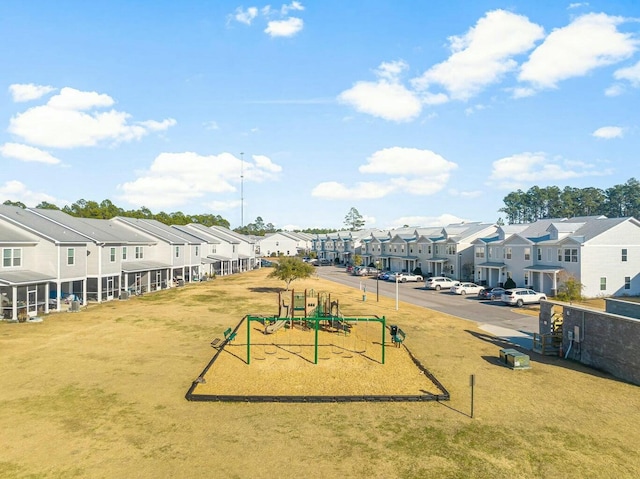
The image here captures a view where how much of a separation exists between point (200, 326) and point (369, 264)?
66015 millimetres

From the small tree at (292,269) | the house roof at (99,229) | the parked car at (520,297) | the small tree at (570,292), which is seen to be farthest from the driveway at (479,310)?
the house roof at (99,229)

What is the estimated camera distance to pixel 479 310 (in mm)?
39188

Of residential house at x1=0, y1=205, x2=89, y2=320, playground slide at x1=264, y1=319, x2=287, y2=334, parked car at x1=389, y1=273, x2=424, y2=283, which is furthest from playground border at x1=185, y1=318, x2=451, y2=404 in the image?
parked car at x1=389, y1=273, x2=424, y2=283

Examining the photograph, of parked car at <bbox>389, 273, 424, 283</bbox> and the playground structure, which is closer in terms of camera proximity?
the playground structure

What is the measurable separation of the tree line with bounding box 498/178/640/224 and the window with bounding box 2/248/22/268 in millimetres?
135322

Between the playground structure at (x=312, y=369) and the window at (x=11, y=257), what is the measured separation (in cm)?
2164

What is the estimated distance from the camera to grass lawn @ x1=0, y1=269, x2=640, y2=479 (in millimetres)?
11727

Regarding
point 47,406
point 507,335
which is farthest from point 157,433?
point 507,335

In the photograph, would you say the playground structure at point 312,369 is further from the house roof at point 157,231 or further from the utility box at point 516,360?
the house roof at point 157,231

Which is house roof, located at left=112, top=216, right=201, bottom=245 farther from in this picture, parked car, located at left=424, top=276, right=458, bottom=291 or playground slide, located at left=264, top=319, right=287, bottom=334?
parked car, located at left=424, top=276, right=458, bottom=291

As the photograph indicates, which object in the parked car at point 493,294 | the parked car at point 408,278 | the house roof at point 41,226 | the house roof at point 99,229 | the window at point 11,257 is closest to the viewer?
the window at point 11,257

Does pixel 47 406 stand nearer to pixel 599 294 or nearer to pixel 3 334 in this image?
pixel 3 334

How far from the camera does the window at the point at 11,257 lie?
34.5m

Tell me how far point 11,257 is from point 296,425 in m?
33.0
